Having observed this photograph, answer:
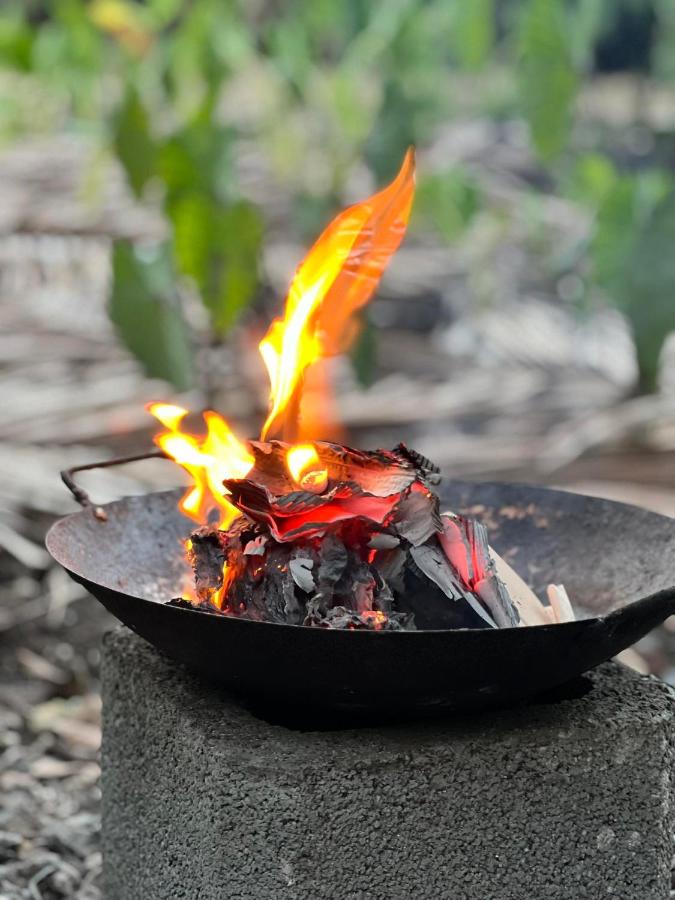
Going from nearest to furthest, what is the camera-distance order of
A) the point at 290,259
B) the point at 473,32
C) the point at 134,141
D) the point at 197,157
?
the point at 197,157 → the point at 134,141 → the point at 290,259 → the point at 473,32

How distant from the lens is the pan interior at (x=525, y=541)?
1477mm

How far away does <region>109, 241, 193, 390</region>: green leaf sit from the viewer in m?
3.22

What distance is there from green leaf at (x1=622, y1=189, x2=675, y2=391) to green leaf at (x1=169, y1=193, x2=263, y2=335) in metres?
1.06

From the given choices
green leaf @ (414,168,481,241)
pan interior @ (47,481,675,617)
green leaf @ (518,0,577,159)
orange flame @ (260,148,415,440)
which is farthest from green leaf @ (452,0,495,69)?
pan interior @ (47,481,675,617)

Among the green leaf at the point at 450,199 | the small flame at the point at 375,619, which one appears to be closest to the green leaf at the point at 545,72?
the green leaf at the point at 450,199

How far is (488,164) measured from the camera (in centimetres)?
521

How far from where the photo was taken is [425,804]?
1.21 m

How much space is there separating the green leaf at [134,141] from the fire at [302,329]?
7.38ft

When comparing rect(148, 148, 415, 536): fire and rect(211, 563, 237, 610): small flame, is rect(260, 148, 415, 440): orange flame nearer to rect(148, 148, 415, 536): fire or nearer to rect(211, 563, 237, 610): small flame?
rect(148, 148, 415, 536): fire

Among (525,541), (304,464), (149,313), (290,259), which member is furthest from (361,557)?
(290,259)

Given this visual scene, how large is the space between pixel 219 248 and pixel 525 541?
2.06 m

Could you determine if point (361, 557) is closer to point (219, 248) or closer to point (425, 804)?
point (425, 804)

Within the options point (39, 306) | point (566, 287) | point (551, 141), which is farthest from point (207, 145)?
point (566, 287)

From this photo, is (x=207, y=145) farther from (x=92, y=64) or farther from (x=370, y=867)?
(x=370, y=867)
